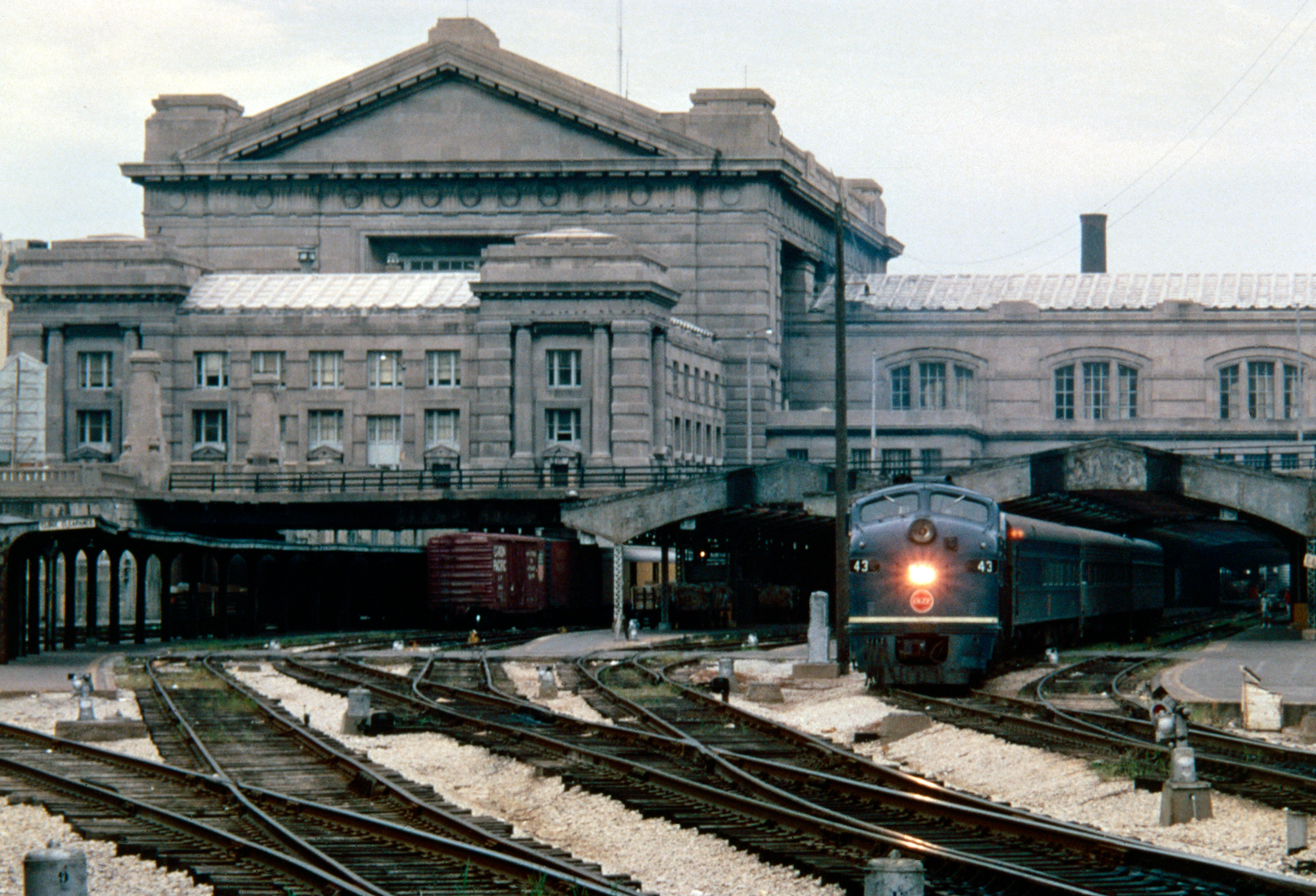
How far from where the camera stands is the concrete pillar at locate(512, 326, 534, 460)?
95.9 metres

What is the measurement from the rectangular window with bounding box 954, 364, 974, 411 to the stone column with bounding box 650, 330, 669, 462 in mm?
23520

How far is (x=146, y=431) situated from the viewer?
80.1 meters

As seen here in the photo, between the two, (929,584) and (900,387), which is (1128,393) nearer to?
(900,387)

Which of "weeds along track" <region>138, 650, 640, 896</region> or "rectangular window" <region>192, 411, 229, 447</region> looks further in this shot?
"rectangular window" <region>192, 411, 229, 447</region>

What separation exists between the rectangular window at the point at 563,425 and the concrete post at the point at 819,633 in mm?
56105

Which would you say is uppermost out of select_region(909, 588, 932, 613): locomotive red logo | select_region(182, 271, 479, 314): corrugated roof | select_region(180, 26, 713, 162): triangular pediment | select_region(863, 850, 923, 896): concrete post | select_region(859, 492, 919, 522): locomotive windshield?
select_region(180, 26, 713, 162): triangular pediment

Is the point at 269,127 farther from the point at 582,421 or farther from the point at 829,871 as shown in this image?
the point at 829,871

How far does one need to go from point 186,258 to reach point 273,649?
55.0 meters

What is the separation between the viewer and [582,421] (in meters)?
96.4

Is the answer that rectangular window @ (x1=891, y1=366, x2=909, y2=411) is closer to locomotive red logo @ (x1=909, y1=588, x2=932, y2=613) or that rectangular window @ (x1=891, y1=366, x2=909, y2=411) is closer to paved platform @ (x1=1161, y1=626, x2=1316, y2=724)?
paved platform @ (x1=1161, y1=626, x2=1316, y2=724)

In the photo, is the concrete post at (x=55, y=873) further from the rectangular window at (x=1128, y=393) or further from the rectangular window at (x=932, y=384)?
the rectangular window at (x=1128, y=393)

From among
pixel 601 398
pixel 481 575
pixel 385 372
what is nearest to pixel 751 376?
pixel 601 398

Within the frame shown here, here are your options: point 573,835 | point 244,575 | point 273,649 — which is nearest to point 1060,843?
point 573,835

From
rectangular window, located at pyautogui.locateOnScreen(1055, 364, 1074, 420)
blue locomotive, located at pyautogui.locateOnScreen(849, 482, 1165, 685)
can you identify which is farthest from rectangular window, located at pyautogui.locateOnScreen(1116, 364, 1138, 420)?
blue locomotive, located at pyautogui.locateOnScreen(849, 482, 1165, 685)
